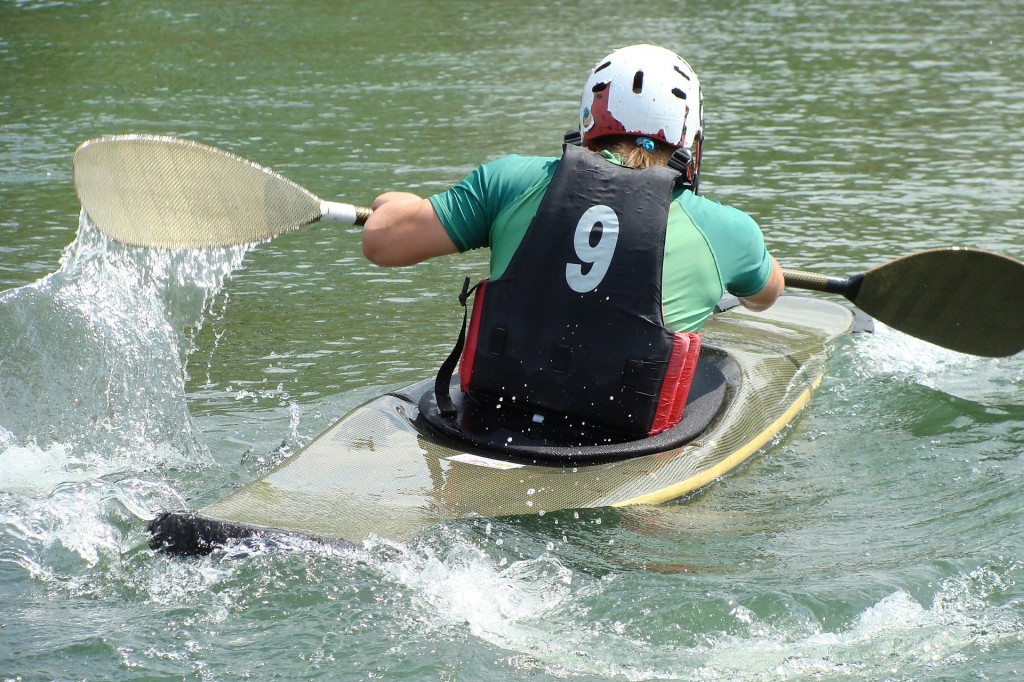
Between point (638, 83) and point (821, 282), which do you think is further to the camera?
point (821, 282)

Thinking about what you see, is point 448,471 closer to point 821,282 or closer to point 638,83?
point 638,83

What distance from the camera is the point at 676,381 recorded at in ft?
13.7

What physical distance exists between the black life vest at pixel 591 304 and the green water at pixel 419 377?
0.41 metres

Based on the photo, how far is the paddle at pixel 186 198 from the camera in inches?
192

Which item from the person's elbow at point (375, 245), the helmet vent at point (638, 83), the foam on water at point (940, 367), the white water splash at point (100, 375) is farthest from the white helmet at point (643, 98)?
the foam on water at point (940, 367)

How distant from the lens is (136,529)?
390 centimetres

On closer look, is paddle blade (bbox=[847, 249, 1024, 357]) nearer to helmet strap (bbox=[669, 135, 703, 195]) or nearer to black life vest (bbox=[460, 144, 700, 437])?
helmet strap (bbox=[669, 135, 703, 195])

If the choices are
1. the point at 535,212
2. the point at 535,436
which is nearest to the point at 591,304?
the point at 535,212

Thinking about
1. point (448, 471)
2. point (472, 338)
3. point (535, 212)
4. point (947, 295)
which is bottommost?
point (448, 471)

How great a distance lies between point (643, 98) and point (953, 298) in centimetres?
225

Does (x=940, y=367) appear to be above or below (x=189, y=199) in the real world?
below

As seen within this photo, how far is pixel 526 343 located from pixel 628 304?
349 millimetres

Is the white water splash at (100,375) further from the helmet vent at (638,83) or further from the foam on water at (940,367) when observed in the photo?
the foam on water at (940,367)

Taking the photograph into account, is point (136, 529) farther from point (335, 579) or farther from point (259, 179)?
point (259, 179)
